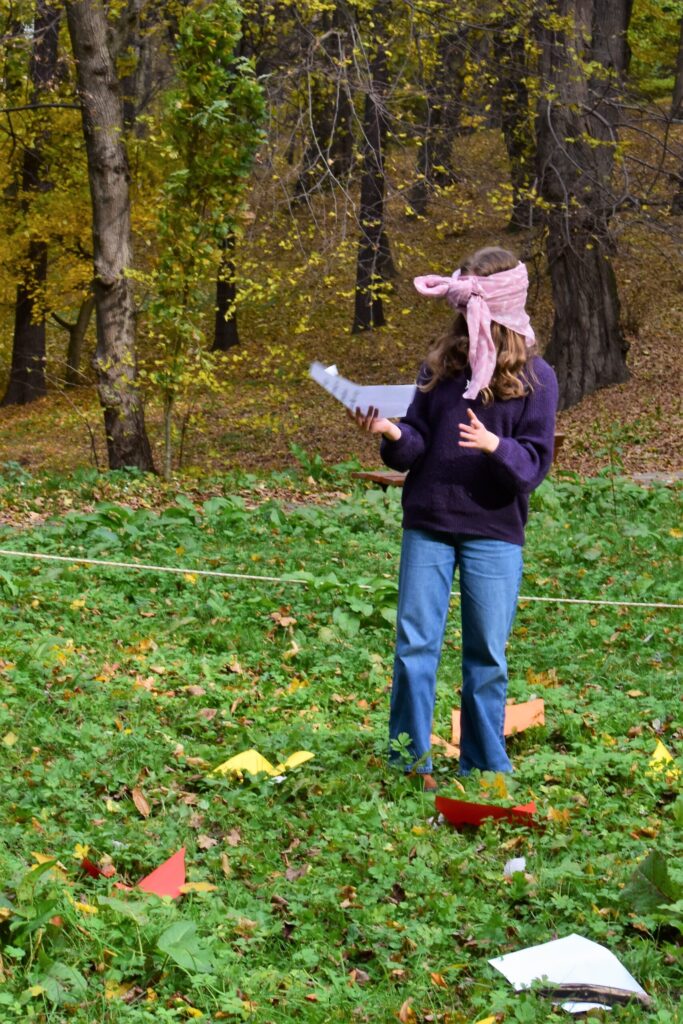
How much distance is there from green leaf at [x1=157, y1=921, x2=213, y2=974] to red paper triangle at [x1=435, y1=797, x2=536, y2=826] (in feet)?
3.96

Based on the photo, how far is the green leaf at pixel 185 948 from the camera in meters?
3.24

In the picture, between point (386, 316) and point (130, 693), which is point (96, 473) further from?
point (386, 316)

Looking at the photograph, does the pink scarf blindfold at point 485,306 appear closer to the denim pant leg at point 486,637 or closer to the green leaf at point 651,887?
the denim pant leg at point 486,637

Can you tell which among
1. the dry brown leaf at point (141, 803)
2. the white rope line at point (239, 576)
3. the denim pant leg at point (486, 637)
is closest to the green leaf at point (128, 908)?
the dry brown leaf at point (141, 803)

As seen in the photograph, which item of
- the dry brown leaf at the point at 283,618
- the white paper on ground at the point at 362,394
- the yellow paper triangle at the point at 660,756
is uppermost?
the white paper on ground at the point at 362,394

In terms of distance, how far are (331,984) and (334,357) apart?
2043 cm

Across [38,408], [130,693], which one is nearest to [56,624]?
[130,693]

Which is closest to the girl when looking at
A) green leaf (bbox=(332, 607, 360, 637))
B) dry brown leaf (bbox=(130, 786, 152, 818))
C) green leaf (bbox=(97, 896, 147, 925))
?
dry brown leaf (bbox=(130, 786, 152, 818))

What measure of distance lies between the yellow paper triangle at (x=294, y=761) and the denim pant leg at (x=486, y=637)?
0.68 meters

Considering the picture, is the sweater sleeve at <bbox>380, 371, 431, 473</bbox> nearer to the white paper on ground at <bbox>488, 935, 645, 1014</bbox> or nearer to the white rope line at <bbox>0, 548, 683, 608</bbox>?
the white paper on ground at <bbox>488, 935, 645, 1014</bbox>

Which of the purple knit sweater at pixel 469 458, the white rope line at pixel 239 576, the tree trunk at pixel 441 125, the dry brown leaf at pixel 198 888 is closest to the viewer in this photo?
the dry brown leaf at pixel 198 888

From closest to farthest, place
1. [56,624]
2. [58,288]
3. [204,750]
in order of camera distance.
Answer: [204,750]
[56,624]
[58,288]

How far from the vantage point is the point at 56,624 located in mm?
6852

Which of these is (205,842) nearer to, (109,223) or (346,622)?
(346,622)
